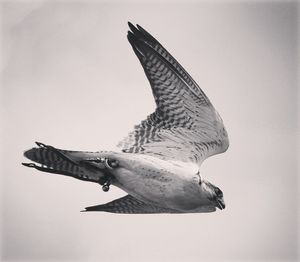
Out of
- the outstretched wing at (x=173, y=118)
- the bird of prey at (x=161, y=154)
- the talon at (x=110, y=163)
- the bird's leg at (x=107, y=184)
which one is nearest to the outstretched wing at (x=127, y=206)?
the bird of prey at (x=161, y=154)

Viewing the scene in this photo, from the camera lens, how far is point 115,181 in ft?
25.5

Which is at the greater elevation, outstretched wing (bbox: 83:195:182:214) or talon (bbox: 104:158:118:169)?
talon (bbox: 104:158:118:169)

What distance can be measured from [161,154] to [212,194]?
1.16 meters

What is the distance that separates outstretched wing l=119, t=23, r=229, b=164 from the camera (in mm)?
8477

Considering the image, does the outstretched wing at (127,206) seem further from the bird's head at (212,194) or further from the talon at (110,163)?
the bird's head at (212,194)

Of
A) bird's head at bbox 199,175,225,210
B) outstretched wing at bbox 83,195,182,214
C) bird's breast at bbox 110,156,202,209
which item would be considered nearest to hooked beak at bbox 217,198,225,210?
bird's head at bbox 199,175,225,210

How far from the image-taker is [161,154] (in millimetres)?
8406

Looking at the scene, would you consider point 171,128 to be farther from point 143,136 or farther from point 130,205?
point 130,205

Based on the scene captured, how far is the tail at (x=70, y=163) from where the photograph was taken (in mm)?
7652

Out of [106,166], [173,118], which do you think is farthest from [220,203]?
[106,166]

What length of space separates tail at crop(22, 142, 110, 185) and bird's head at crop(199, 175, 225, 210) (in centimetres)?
144

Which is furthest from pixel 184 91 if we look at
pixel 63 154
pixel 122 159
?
pixel 63 154

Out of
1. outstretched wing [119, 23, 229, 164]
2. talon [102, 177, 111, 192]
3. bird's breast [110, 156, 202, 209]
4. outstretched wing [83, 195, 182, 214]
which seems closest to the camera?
bird's breast [110, 156, 202, 209]

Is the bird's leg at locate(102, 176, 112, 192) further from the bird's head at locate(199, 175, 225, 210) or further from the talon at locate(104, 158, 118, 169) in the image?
the bird's head at locate(199, 175, 225, 210)
